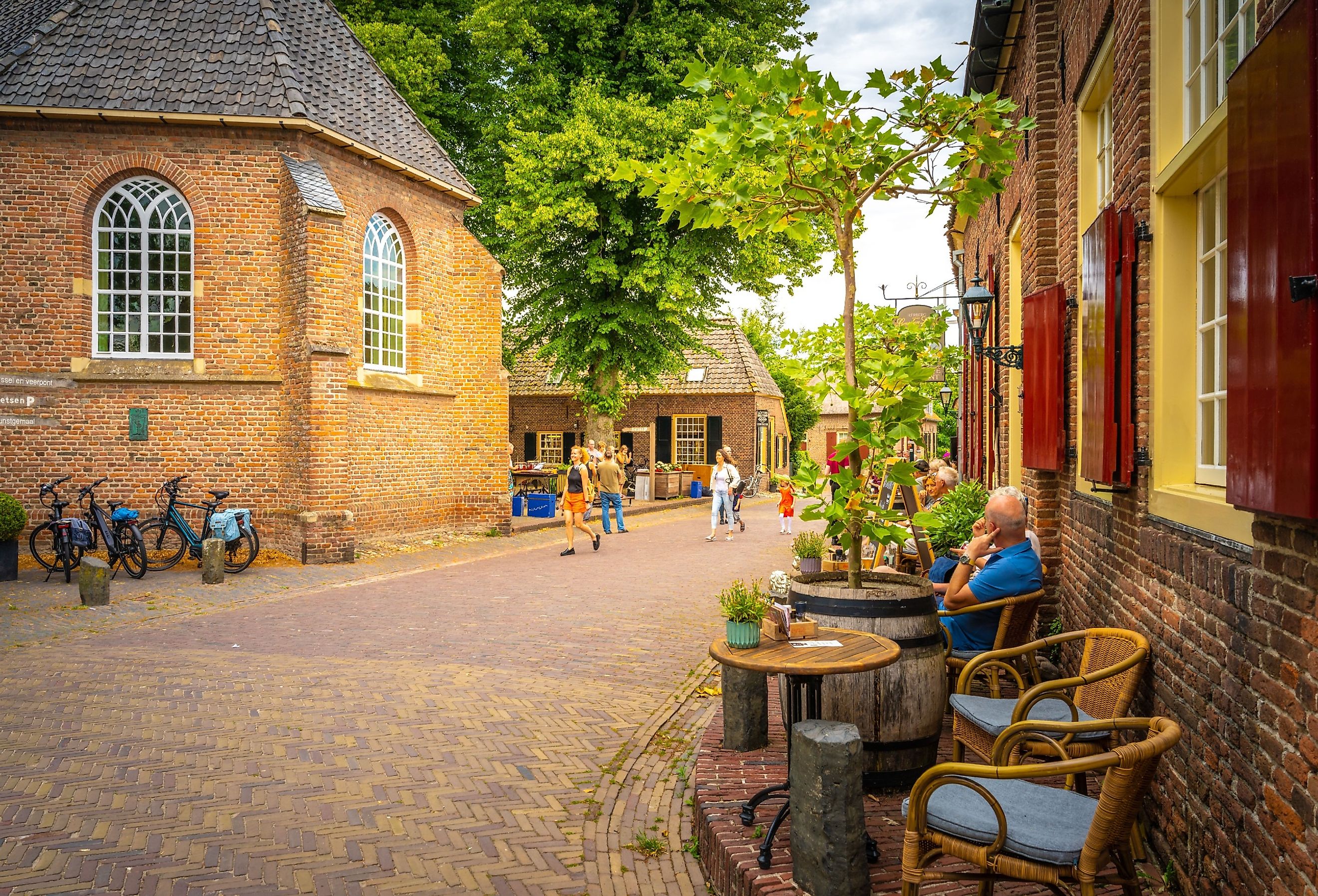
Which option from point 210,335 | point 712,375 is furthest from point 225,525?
point 712,375

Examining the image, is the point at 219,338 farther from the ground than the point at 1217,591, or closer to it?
farther from the ground

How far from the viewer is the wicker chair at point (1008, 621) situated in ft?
15.6

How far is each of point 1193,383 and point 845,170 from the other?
6.37 feet

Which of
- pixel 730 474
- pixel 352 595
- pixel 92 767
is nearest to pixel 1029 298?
pixel 92 767

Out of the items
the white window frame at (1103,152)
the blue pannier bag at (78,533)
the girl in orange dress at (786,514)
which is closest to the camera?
the white window frame at (1103,152)

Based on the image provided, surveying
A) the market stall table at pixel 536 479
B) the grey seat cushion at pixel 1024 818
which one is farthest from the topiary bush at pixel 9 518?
the market stall table at pixel 536 479

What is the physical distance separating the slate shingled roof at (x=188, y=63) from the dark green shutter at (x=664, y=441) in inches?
709

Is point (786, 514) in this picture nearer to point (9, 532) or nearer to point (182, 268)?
point (182, 268)

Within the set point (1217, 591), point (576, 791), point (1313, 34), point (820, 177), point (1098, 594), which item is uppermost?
point (820, 177)

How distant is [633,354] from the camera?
21625 mm

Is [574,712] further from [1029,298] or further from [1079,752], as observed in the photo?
[1029,298]

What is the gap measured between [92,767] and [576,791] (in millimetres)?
2656

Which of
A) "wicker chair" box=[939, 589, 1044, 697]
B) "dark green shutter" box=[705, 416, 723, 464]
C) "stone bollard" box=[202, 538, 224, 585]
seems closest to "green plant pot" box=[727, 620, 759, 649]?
"wicker chair" box=[939, 589, 1044, 697]

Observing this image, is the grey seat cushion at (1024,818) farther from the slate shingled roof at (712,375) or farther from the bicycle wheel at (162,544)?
the slate shingled roof at (712,375)
